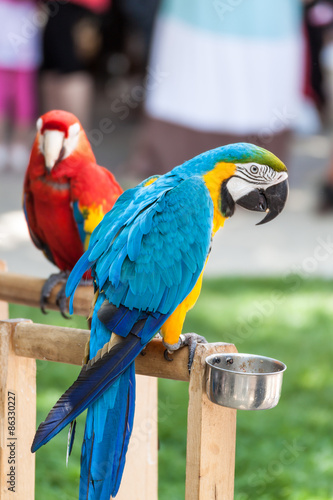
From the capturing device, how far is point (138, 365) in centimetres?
122

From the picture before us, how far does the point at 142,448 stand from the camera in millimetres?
1452

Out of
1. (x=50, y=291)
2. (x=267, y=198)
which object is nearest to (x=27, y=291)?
(x=50, y=291)

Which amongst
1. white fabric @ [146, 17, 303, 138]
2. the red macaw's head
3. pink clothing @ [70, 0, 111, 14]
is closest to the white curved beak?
the red macaw's head

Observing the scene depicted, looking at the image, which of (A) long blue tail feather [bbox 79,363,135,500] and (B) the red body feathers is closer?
(A) long blue tail feather [bbox 79,363,135,500]

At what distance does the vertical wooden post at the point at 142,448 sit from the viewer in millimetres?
1435

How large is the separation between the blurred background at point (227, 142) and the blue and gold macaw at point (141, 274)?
3.26ft

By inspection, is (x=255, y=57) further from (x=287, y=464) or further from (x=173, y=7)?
(x=287, y=464)

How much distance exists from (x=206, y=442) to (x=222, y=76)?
3779 millimetres

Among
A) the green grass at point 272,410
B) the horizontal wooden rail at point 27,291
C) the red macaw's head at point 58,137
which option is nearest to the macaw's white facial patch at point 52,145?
the red macaw's head at point 58,137

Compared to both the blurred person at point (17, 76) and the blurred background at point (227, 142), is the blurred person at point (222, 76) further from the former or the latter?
the blurred person at point (17, 76)

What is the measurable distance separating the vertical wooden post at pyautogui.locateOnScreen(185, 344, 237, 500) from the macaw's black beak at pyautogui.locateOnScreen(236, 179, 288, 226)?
0.91ft

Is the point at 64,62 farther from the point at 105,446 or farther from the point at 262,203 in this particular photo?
the point at 105,446

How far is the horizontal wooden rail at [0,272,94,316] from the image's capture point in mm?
1551

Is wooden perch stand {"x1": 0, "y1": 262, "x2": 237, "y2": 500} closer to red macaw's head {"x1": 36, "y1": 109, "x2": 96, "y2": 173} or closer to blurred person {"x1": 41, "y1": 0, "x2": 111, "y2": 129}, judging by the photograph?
red macaw's head {"x1": 36, "y1": 109, "x2": 96, "y2": 173}
